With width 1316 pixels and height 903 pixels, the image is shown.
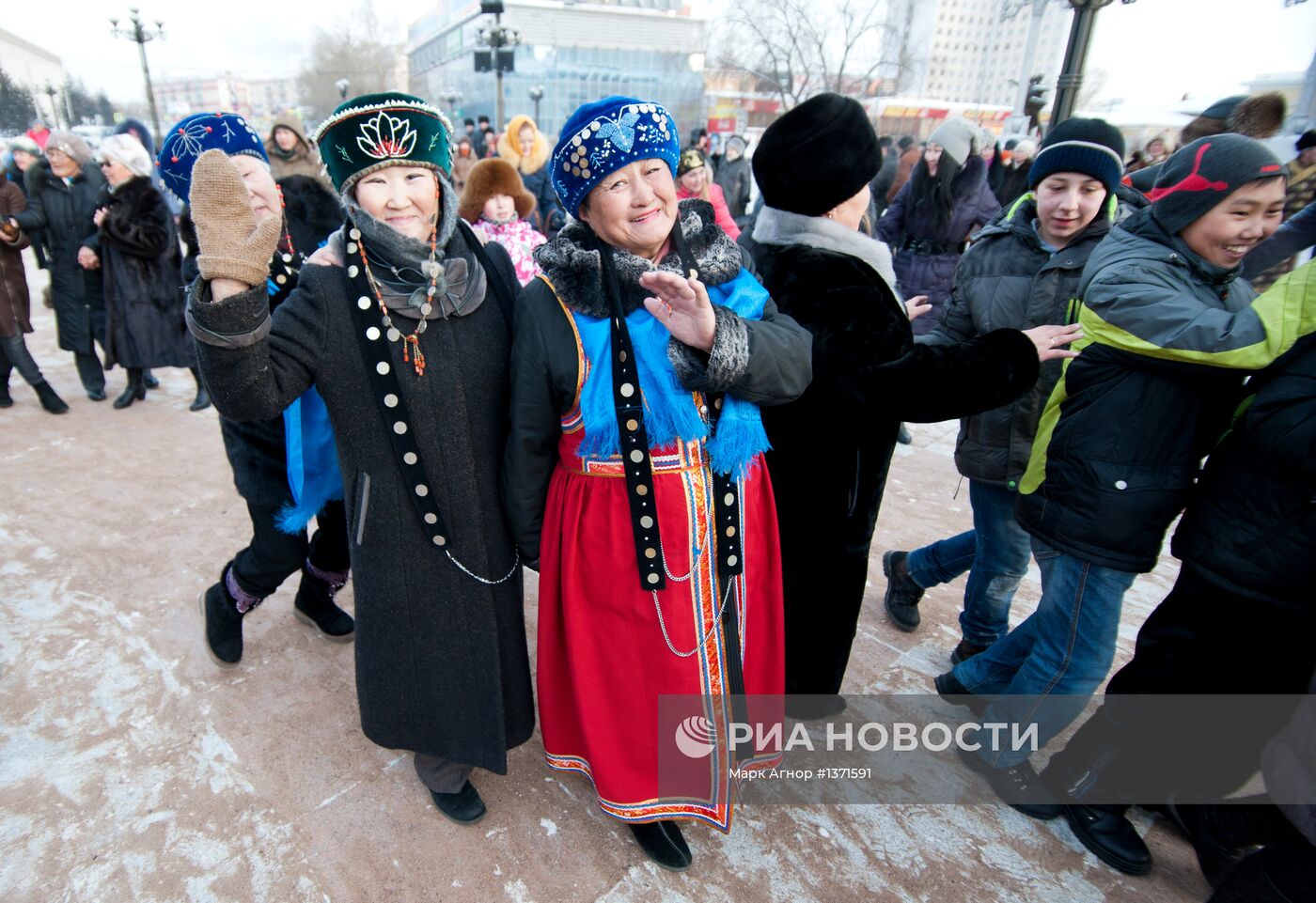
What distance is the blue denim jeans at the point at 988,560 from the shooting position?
246 centimetres

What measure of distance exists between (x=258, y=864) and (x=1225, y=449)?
267 centimetres

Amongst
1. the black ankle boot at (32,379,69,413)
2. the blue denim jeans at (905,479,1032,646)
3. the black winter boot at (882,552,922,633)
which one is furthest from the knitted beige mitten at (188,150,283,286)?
the black ankle boot at (32,379,69,413)

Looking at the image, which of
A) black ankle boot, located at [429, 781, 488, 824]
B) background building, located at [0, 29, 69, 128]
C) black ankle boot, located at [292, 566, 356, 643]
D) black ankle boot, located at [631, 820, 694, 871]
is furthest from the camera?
background building, located at [0, 29, 69, 128]

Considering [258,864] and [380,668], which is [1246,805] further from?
[258,864]

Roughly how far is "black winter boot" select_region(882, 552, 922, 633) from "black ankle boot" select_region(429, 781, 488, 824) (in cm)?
181

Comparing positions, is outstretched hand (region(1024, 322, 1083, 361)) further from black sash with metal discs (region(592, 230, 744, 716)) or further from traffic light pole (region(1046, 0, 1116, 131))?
traffic light pole (region(1046, 0, 1116, 131))

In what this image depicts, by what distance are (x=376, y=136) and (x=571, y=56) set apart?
242 feet

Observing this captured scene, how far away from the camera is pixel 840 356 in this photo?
5.86ft

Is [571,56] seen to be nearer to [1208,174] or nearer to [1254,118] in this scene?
[1254,118]

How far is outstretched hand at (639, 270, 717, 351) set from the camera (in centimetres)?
139

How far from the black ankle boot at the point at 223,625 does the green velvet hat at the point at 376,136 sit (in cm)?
169

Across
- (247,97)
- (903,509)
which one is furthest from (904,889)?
(247,97)

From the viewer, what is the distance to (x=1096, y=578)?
1.91 meters

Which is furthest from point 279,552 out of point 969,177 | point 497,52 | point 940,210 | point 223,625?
point 497,52
